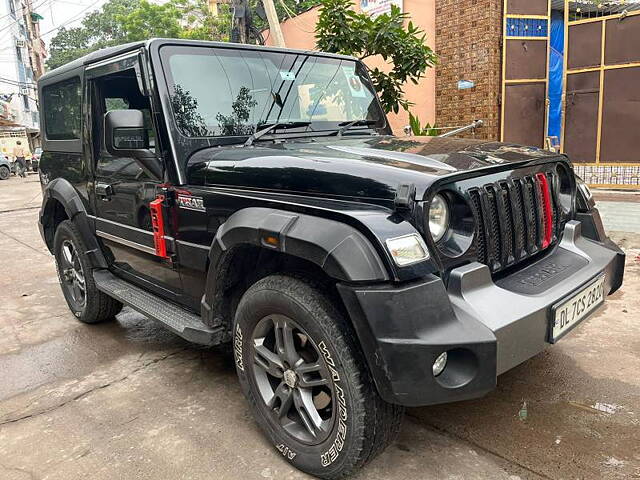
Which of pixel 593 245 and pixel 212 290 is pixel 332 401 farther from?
pixel 593 245

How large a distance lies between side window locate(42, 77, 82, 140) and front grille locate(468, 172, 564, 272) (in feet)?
9.72

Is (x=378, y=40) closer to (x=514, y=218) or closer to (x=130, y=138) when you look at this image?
(x=130, y=138)

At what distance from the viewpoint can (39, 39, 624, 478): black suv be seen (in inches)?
74.2

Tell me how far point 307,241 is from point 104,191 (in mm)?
2103

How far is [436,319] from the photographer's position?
6.11 feet

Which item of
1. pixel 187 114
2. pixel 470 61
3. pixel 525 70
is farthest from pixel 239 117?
pixel 525 70

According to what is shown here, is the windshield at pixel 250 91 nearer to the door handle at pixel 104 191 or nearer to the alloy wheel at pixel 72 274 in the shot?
the door handle at pixel 104 191

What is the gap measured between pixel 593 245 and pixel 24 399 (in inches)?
132

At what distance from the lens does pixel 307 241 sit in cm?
198

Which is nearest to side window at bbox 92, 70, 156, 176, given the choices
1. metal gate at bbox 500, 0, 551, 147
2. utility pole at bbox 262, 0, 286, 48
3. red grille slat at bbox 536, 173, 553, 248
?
red grille slat at bbox 536, 173, 553, 248

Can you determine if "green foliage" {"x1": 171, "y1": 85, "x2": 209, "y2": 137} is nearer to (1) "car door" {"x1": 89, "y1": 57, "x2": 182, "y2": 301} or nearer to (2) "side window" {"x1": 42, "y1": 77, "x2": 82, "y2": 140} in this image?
(1) "car door" {"x1": 89, "y1": 57, "x2": 182, "y2": 301}

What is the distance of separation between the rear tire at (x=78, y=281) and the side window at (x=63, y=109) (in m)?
0.71

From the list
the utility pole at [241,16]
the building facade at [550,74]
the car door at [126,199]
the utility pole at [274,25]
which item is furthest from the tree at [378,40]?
the car door at [126,199]

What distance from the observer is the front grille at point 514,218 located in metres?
2.18
